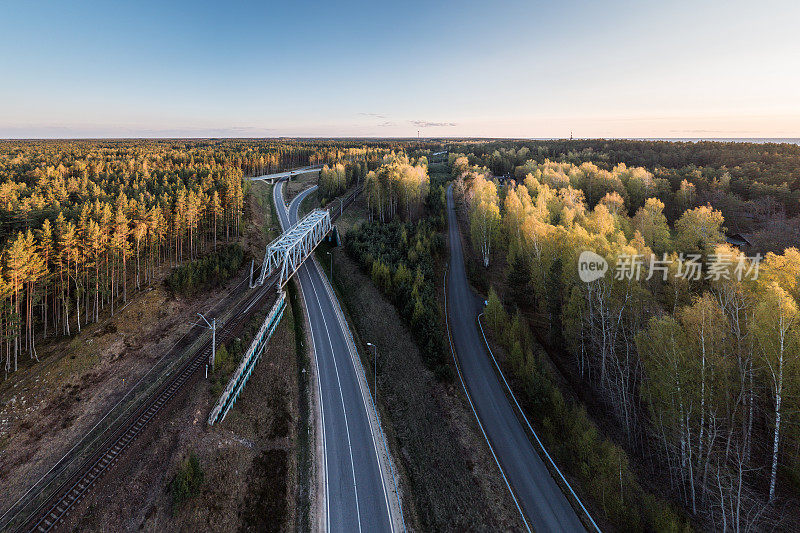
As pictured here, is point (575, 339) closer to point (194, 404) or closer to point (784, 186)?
point (194, 404)

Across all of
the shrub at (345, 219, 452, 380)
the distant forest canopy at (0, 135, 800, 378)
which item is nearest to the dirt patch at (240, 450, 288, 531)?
the shrub at (345, 219, 452, 380)

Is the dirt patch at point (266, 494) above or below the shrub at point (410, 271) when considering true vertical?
below

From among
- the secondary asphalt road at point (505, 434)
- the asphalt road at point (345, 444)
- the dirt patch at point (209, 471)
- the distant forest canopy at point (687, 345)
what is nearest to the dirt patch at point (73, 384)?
the dirt patch at point (209, 471)

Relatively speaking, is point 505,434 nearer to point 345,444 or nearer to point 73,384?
point 345,444

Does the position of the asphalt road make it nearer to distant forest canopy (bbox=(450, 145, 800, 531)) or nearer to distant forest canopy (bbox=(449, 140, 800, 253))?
distant forest canopy (bbox=(450, 145, 800, 531))

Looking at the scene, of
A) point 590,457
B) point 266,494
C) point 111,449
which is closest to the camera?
point 266,494

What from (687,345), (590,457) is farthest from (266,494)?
(687,345)

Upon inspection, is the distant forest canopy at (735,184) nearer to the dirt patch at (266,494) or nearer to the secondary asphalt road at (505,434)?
the secondary asphalt road at (505,434)
